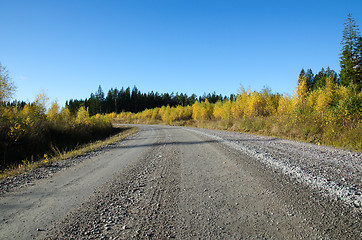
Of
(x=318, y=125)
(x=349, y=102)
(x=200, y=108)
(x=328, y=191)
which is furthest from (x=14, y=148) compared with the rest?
→ (x=200, y=108)

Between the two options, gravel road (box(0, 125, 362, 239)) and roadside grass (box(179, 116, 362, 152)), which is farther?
roadside grass (box(179, 116, 362, 152))

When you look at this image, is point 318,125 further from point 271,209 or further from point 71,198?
point 71,198

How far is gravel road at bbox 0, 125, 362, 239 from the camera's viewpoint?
226 cm

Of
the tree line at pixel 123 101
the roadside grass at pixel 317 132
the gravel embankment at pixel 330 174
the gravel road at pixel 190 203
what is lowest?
the gravel road at pixel 190 203

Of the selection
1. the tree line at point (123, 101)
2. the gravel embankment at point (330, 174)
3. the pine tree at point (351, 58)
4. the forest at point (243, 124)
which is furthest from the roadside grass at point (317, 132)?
the tree line at point (123, 101)

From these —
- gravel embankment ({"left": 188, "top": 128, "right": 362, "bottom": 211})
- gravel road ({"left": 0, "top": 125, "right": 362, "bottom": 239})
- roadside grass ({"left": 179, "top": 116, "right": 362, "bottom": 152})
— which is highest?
roadside grass ({"left": 179, "top": 116, "right": 362, "bottom": 152})

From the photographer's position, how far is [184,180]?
13.6 ft

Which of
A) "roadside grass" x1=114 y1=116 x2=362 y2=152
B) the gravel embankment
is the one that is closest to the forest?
"roadside grass" x1=114 y1=116 x2=362 y2=152

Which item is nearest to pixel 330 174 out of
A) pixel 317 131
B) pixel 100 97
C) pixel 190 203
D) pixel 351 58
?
pixel 190 203

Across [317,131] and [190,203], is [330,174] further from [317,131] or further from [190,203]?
[317,131]

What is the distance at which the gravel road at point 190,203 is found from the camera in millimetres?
2264

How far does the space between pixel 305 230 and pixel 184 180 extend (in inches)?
94.6

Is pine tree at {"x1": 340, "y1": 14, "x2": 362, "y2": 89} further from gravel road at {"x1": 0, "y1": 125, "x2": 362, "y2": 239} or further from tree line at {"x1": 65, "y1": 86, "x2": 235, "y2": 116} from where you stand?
tree line at {"x1": 65, "y1": 86, "x2": 235, "y2": 116}

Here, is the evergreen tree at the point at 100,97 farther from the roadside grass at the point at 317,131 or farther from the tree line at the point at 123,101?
the roadside grass at the point at 317,131
